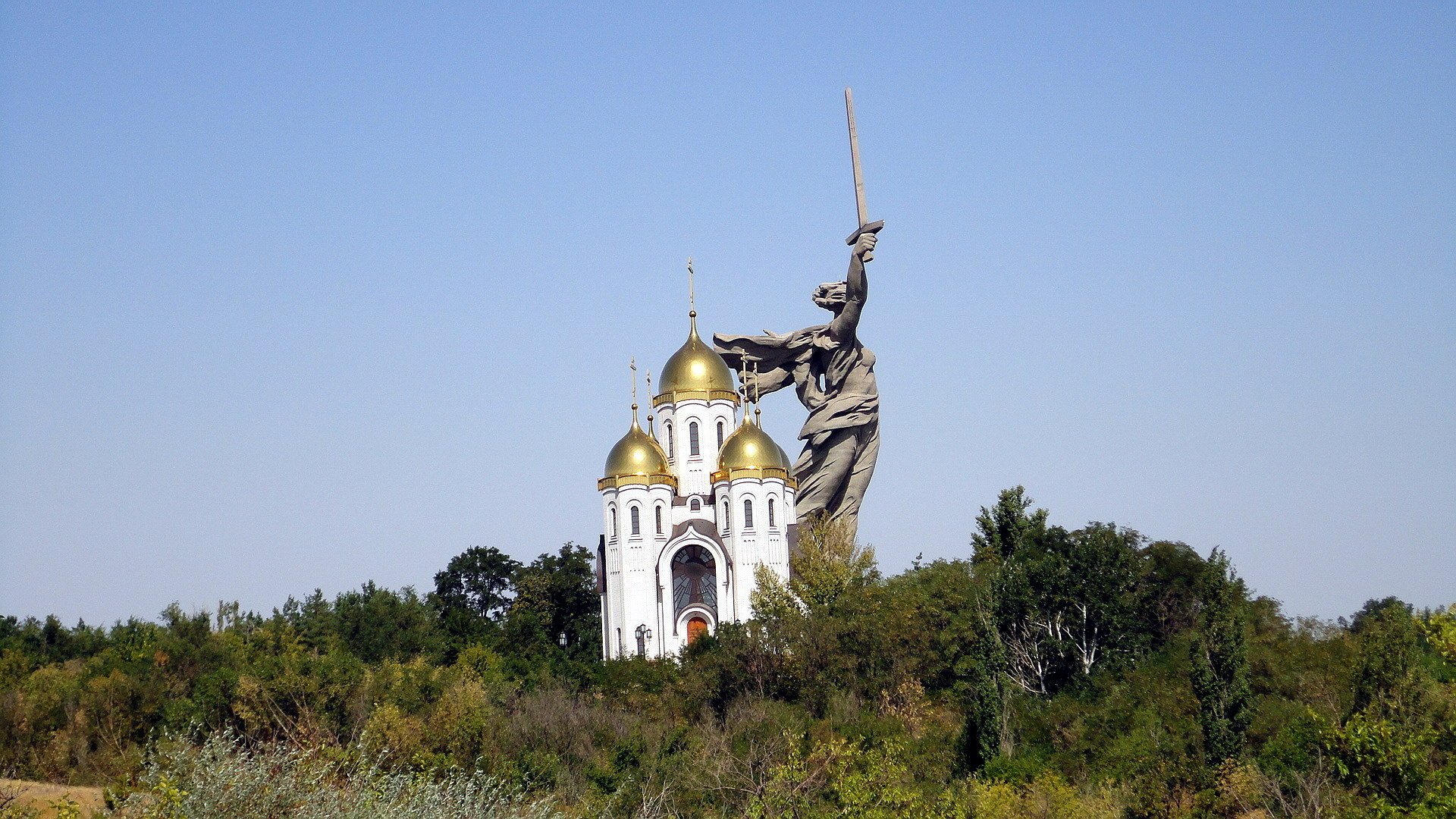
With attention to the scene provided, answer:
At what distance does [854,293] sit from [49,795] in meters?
25.3

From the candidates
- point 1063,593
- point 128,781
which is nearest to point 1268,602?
point 1063,593

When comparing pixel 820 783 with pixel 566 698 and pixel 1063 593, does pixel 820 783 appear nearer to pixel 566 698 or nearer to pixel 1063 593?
pixel 566 698

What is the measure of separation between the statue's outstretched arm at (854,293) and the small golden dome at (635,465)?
6145 mm

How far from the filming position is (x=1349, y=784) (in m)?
28.5

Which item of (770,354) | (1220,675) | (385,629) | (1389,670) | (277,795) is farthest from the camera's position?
(770,354)

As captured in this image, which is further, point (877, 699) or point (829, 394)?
point (829, 394)

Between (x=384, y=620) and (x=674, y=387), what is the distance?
10361mm

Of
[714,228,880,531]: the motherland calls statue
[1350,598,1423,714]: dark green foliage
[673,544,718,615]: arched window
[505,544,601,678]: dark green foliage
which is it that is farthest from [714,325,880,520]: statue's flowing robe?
[1350,598,1423,714]: dark green foliage

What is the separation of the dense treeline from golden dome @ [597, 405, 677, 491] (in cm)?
435

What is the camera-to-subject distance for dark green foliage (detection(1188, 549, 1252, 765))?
98.9ft

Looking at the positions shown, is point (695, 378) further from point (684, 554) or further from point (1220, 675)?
point (1220, 675)

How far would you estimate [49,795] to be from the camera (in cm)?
3125

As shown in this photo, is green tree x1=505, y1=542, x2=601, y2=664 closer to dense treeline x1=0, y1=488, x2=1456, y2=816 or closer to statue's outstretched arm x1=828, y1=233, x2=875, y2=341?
dense treeline x1=0, y1=488, x2=1456, y2=816

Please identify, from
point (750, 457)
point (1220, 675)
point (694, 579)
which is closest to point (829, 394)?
point (750, 457)
